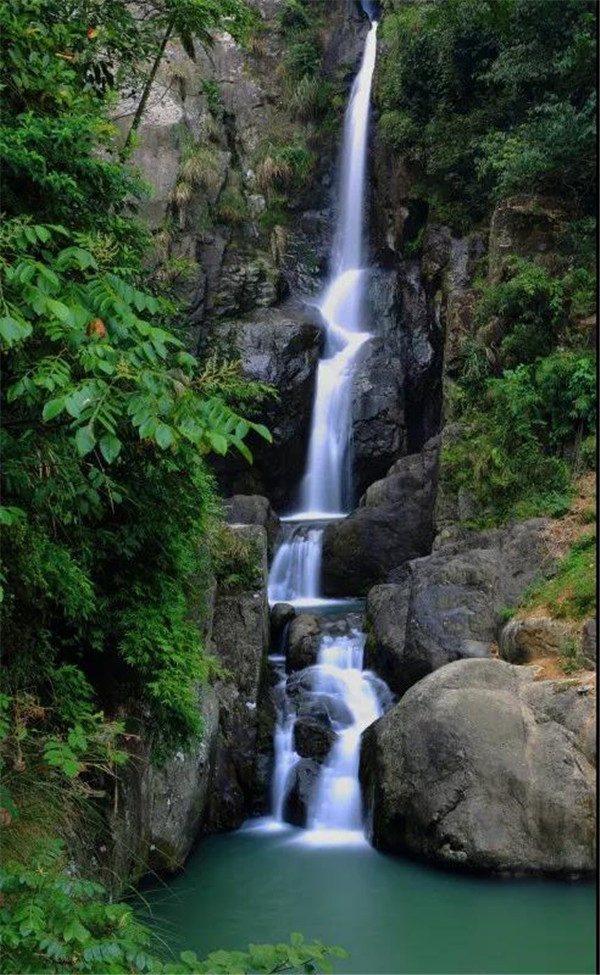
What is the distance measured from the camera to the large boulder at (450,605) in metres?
7.82

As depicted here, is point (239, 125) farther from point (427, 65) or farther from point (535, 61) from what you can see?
point (535, 61)

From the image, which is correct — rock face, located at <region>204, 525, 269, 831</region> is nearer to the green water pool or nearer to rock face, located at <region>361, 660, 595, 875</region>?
the green water pool

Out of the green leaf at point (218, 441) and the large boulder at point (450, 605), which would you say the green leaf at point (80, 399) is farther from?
the large boulder at point (450, 605)

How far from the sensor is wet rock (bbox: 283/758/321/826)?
23.4 ft

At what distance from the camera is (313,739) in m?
7.72

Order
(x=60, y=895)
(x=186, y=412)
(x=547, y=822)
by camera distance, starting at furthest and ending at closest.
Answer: (x=547, y=822)
(x=60, y=895)
(x=186, y=412)

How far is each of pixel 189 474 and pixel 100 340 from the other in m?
2.41

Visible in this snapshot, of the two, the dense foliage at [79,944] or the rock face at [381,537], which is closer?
the dense foliage at [79,944]

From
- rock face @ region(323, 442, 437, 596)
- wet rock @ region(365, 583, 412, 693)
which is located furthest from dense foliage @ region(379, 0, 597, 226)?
wet rock @ region(365, 583, 412, 693)

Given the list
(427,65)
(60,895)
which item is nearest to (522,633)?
(60,895)

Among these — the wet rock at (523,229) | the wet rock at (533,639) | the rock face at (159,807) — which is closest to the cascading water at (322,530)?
the rock face at (159,807)

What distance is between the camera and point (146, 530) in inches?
188

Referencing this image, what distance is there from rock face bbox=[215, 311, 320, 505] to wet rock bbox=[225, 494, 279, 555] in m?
1.60

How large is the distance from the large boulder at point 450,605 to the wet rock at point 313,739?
3.01 ft
